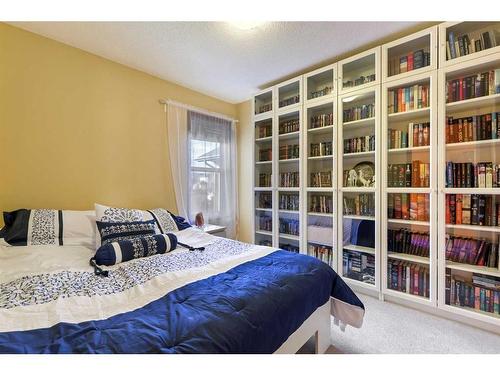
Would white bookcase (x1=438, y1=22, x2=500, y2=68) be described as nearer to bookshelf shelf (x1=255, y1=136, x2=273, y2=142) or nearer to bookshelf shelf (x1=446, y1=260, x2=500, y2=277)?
bookshelf shelf (x1=446, y1=260, x2=500, y2=277)

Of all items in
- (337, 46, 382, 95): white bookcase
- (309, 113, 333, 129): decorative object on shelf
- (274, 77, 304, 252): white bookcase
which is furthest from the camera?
(274, 77, 304, 252): white bookcase

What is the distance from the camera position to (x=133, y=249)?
1590 millimetres

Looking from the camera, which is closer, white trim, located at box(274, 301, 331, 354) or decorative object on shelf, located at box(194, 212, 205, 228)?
white trim, located at box(274, 301, 331, 354)

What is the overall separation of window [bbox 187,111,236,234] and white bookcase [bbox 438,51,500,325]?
248cm

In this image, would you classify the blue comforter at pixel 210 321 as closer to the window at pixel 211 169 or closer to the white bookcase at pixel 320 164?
the white bookcase at pixel 320 164

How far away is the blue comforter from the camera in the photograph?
769 millimetres

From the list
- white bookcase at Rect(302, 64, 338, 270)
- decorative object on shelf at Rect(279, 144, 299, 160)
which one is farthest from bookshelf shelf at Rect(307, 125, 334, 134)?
decorative object on shelf at Rect(279, 144, 299, 160)

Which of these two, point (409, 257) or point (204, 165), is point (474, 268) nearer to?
point (409, 257)

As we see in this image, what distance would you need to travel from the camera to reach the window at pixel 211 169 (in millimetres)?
3127

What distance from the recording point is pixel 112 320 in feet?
2.97

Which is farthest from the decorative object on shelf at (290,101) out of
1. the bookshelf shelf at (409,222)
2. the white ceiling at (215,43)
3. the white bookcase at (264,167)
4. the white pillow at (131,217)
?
the white pillow at (131,217)

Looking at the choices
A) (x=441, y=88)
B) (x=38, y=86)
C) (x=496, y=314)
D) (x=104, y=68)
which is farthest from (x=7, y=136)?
(x=496, y=314)

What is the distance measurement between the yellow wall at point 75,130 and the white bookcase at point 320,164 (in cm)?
168
